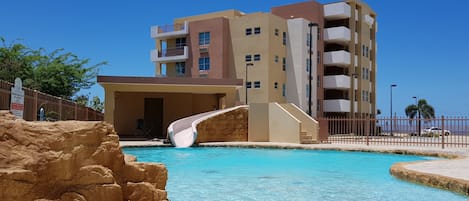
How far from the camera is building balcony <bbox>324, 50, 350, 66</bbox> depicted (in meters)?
44.4

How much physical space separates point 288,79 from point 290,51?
8.75 feet

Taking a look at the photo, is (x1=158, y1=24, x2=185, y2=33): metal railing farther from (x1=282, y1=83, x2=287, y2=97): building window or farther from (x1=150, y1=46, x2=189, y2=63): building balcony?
(x1=282, y1=83, x2=287, y2=97): building window

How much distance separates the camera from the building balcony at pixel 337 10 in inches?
1750

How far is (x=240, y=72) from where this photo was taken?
43.2 m

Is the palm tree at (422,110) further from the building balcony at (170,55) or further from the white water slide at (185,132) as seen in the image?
the white water slide at (185,132)

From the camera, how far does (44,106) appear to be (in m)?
15.9

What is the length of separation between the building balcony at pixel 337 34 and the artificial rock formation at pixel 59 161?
41126 mm

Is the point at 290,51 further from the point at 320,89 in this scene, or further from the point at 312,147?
the point at 312,147

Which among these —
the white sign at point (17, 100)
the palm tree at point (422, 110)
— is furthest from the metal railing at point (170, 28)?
the palm tree at point (422, 110)

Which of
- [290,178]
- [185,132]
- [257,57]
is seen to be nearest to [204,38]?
[257,57]

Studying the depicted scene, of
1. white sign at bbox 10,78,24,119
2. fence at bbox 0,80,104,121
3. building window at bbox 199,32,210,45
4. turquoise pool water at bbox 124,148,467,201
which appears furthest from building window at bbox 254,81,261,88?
white sign at bbox 10,78,24,119

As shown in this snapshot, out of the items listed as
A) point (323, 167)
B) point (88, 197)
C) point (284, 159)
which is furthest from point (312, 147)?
point (88, 197)

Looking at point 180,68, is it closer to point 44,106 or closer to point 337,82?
point 337,82

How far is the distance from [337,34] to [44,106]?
1330 inches
